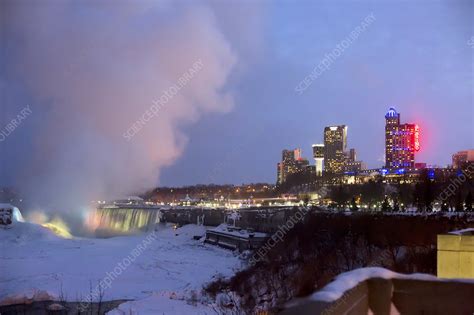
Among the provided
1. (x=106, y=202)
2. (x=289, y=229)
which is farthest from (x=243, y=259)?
(x=106, y=202)

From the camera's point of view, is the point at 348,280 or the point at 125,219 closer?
the point at 348,280

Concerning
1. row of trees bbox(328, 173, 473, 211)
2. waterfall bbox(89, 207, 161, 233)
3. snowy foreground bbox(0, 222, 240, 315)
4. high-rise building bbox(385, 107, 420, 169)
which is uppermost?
high-rise building bbox(385, 107, 420, 169)

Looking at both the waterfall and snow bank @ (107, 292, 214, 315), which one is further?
the waterfall

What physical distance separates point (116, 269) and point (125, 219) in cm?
3825

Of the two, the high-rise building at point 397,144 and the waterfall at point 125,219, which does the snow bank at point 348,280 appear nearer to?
the waterfall at point 125,219

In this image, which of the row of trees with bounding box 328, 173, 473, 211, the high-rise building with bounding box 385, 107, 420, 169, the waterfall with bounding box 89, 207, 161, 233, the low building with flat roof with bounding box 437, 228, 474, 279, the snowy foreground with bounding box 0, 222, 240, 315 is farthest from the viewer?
the high-rise building with bounding box 385, 107, 420, 169

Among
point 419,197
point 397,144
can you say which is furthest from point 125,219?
point 397,144

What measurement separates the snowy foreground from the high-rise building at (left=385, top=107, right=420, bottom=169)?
85472mm

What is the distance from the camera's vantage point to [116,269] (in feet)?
102

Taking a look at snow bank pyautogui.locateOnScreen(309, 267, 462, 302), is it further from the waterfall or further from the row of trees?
the waterfall

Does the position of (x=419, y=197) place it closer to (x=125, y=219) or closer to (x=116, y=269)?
(x=116, y=269)

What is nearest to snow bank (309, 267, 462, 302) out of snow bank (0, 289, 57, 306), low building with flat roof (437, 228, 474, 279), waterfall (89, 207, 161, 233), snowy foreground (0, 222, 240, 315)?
low building with flat roof (437, 228, 474, 279)

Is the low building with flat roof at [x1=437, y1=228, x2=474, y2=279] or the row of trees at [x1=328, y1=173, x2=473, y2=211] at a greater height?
the row of trees at [x1=328, y1=173, x2=473, y2=211]

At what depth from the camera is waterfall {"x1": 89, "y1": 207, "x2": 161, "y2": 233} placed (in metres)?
66.2
